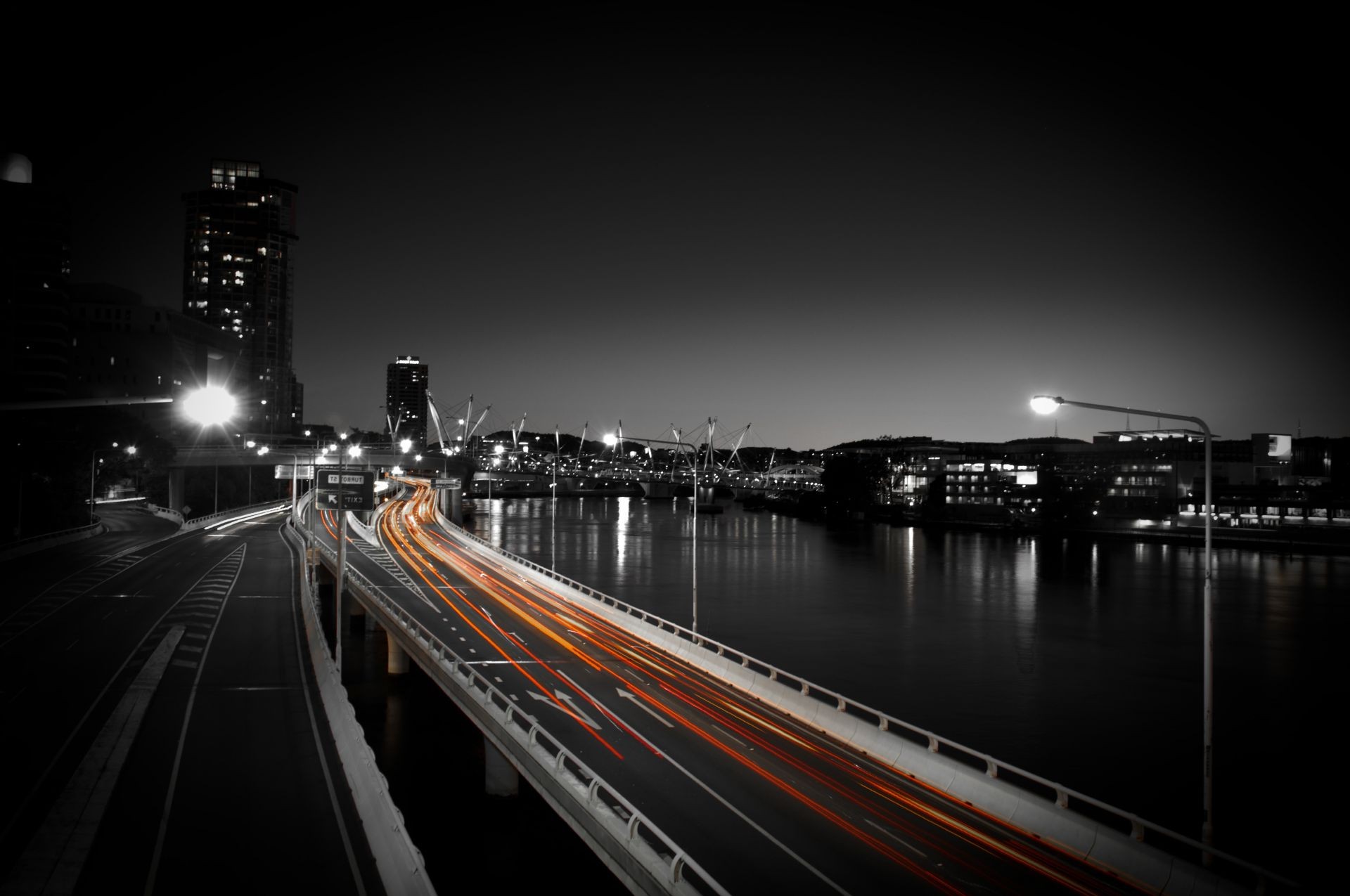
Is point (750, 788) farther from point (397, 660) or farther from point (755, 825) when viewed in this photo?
point (397, 660)

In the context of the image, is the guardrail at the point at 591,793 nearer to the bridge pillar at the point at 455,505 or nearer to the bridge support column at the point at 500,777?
the bridge support column at the point at 500,777

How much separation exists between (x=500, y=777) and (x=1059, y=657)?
33861 millimetres

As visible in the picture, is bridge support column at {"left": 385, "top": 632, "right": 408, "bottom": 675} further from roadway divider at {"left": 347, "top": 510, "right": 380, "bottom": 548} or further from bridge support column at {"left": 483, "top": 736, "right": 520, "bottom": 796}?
roadway divider at {"left": 347, "top": 510, "right": 380, "bottom": 548}

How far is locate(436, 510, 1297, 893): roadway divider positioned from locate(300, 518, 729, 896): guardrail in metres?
5.64

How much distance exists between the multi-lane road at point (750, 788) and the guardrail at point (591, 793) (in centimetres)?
63

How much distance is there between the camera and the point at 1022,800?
15664 millimetres

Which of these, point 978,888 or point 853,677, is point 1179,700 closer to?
point 853,677

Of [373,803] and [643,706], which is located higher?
[373,803]

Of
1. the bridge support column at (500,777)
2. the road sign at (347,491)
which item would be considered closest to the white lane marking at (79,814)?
the road sign at (347,491)

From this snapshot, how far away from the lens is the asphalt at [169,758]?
567 inches

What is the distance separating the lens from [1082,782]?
28.2m

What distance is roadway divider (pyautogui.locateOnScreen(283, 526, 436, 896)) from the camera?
13.1 metres

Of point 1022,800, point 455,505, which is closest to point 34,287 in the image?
point 455,505

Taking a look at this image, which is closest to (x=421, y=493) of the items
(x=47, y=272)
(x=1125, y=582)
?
(x=47, y=272)
